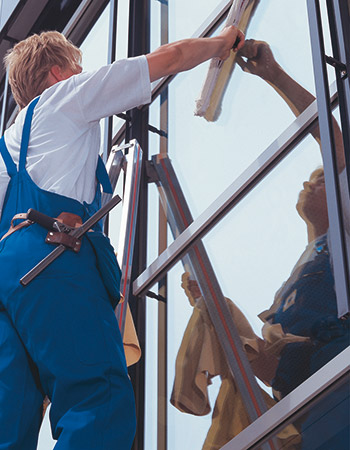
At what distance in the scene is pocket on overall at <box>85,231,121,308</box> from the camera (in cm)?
248

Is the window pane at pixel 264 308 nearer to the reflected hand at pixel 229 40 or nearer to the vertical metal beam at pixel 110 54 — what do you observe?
the reflected hand at pixel 229 40

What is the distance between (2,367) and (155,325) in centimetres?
135

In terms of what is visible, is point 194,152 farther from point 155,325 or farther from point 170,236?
point 155,325

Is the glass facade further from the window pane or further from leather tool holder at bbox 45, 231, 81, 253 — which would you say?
leather tool holder at bbox 45, 231, 81, 253

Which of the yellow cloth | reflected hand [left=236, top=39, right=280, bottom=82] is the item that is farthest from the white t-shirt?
reflected hand [left=236, top=39, right=280, bottom=82]

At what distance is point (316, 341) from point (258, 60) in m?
1.29

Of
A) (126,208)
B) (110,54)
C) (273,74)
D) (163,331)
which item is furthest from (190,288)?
(110,54)

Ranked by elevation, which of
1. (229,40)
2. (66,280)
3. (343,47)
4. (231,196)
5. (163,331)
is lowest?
(163,331)

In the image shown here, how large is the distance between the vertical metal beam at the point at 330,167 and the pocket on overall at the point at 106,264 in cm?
65

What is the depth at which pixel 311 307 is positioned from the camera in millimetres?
2797

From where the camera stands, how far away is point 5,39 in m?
6.64

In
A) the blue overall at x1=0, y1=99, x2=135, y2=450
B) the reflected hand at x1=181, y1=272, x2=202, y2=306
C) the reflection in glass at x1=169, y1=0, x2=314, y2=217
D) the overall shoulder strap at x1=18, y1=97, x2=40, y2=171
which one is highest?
the reflection in glass at x1=169, y1=0, x2=314, y2=217

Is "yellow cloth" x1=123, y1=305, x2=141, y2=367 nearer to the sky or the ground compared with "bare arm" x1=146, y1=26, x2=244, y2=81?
nearer to the ground

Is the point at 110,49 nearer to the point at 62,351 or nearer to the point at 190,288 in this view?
the point at 190,288
